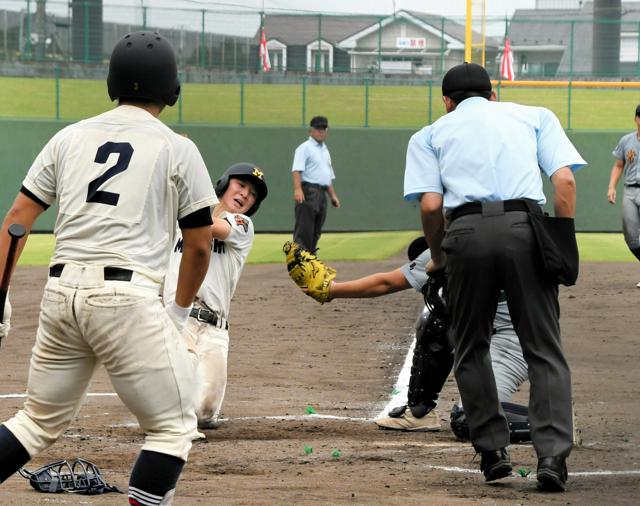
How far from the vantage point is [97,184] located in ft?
14.2

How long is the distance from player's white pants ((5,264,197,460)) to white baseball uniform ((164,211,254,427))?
2.72 meters

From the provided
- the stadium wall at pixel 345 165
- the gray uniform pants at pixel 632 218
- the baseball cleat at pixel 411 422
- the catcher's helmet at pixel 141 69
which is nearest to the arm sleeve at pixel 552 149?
the baseball cleat at pixel 411 422

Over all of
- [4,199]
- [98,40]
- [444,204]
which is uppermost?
[98,40]

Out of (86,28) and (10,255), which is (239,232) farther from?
(86,28)

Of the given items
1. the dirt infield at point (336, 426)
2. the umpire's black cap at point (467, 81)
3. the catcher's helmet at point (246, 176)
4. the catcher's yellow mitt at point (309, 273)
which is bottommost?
the dirt infield at point (336, 426)

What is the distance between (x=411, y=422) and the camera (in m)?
7.14

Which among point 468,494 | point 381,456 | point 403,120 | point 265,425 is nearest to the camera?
point 468,494

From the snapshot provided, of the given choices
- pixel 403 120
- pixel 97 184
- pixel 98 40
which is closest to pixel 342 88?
pixel 403 120

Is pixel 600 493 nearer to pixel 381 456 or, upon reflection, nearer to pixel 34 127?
pixel 381 456

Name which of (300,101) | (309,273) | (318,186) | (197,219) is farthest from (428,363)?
(300,101)

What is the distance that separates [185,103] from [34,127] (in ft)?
27.4

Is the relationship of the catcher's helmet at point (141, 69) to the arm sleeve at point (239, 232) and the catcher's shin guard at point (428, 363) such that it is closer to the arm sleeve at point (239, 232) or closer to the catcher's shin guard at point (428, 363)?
the arm sleeve at point (239, 232)

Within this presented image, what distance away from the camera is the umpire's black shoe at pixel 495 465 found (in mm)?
5559

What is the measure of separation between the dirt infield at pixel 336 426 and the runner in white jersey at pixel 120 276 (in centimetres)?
75
